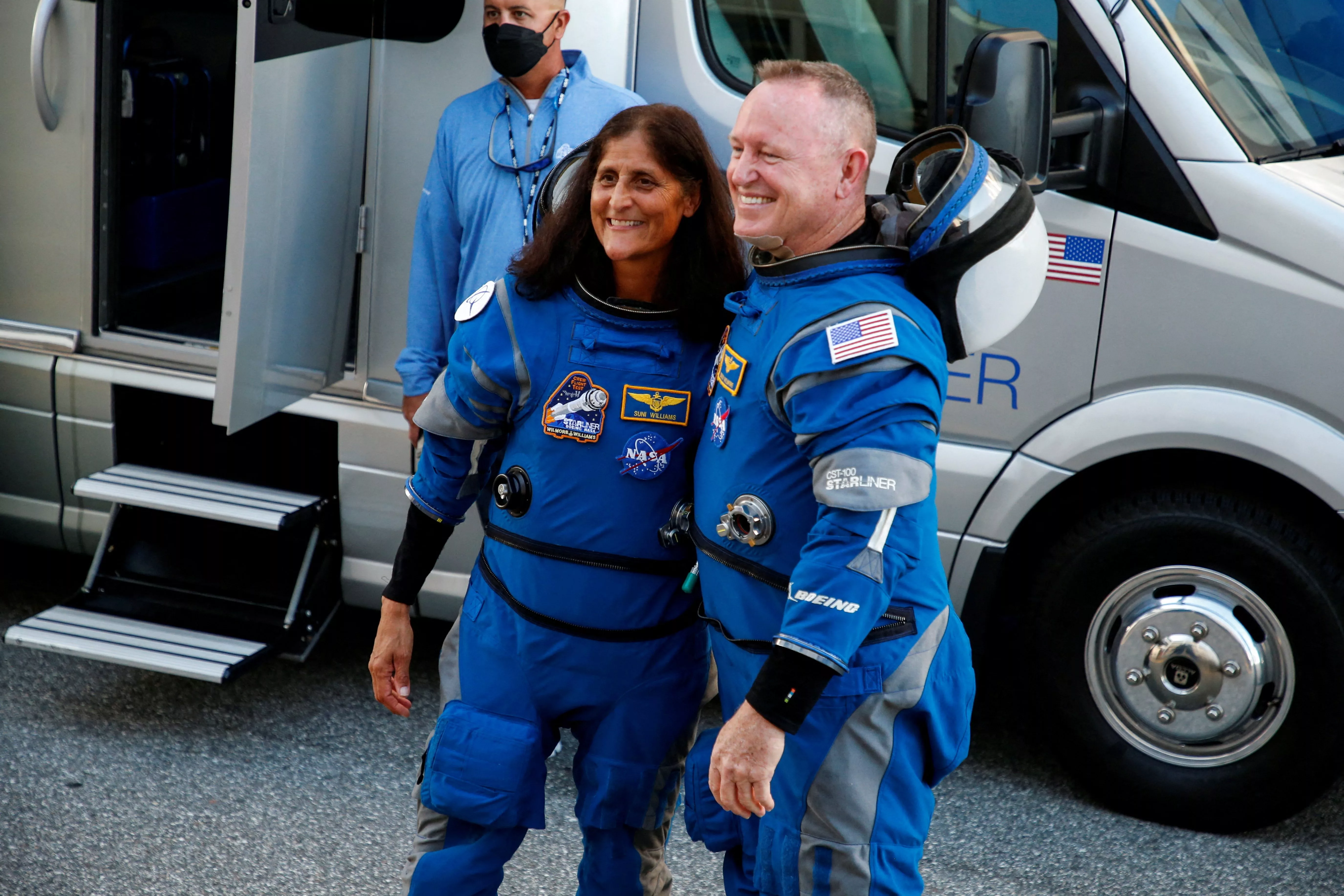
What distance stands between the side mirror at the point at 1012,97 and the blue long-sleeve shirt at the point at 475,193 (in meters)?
0.84

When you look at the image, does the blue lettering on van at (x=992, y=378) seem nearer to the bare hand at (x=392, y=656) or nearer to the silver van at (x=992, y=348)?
the silver van at (x=992, y=348)

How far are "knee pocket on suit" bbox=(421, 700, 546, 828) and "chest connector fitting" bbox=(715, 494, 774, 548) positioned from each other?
1.71ft

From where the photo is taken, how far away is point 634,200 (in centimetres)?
214

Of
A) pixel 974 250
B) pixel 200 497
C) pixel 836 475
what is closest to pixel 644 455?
pixel 836 475

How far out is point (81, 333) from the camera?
3.82m

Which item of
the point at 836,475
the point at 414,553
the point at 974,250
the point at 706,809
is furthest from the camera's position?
the point at 414,553

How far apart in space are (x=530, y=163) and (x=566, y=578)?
4.29 ft

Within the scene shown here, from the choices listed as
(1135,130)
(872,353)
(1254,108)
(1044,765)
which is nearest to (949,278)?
(872,353)

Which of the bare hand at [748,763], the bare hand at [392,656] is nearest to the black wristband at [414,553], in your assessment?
the bare hand at [392,656]

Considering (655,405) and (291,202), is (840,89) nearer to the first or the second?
(655,405)

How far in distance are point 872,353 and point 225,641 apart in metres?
2.38

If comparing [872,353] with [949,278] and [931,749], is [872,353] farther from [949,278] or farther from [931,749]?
[931,749]

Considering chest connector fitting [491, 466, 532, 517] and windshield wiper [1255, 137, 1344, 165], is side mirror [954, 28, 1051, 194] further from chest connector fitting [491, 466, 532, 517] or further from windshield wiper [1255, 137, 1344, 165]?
chest connector fitting [491, 466, 532, 517]

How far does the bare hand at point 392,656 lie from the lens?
2418 millimetres
